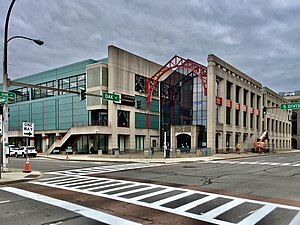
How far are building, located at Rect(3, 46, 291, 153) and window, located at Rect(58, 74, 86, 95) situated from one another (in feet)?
0.56

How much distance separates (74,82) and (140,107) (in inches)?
533

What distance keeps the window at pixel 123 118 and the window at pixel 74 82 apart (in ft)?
→ 25.0

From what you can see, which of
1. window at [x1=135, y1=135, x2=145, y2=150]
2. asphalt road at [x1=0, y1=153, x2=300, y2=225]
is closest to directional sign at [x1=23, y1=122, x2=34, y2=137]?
asphalt road at [x1=0, y1=153, x2=300, y2=225]

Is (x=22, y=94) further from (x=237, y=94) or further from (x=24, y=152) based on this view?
(x=237, y=94)

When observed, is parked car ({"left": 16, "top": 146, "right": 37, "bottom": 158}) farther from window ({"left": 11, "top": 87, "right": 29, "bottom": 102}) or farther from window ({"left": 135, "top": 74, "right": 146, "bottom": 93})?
window ({"left": 11, "top": 87, "right": 29, "bottom": 102})

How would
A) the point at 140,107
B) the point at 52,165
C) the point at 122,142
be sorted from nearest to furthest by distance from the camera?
the point at 52,165, the point at 140,107, the point at 122,142

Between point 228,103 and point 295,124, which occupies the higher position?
point 228,103

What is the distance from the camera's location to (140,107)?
45.3 meters

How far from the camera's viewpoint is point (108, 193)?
10.9 m

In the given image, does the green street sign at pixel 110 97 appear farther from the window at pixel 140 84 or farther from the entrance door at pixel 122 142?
the window at pixel 140 84

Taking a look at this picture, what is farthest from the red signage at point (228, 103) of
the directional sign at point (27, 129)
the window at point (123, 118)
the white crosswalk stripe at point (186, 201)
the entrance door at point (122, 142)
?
the white crosswalk stripe at point (186, 201)

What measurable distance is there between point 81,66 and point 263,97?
43352 millimetres

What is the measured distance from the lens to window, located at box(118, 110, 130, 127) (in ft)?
155

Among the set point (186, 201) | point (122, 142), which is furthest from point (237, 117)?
point (186, 201)
